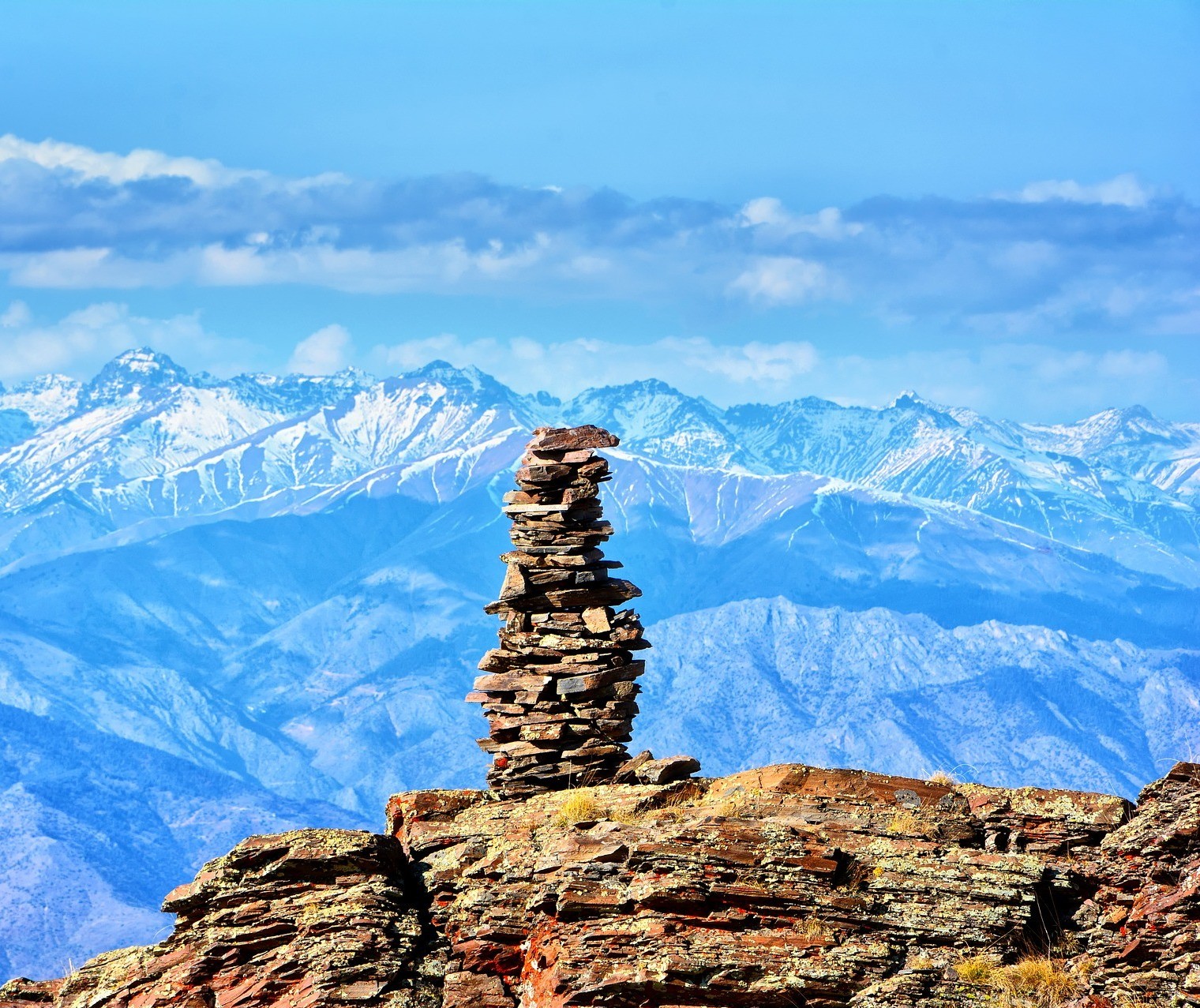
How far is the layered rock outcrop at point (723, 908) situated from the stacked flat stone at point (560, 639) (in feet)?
32.4

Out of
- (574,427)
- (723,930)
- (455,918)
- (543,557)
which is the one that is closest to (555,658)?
(543,557)

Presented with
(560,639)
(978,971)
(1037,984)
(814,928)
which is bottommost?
(1037,984)

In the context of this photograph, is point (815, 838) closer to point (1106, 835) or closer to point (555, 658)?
point (1106, 835)

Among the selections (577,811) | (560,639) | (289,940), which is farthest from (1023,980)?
(560,639)

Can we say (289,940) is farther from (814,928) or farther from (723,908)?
(814,928)

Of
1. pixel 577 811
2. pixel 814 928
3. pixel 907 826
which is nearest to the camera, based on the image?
pixel 814 928

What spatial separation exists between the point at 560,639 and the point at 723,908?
1832 centimetres

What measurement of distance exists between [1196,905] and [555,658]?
69.7 feet

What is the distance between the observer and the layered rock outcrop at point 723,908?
81.8ft

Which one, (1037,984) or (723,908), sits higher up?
(723,908)

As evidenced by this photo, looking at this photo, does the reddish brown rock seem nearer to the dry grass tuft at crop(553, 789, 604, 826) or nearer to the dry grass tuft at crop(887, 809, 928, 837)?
the dry grass tuft at crop(553, 789, 604, 826)

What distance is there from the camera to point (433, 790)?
3559cm

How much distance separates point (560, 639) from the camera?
4384 cm

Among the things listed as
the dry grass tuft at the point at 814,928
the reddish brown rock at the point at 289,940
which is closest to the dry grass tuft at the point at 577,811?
the reddish brown rock at the point at 289,940
